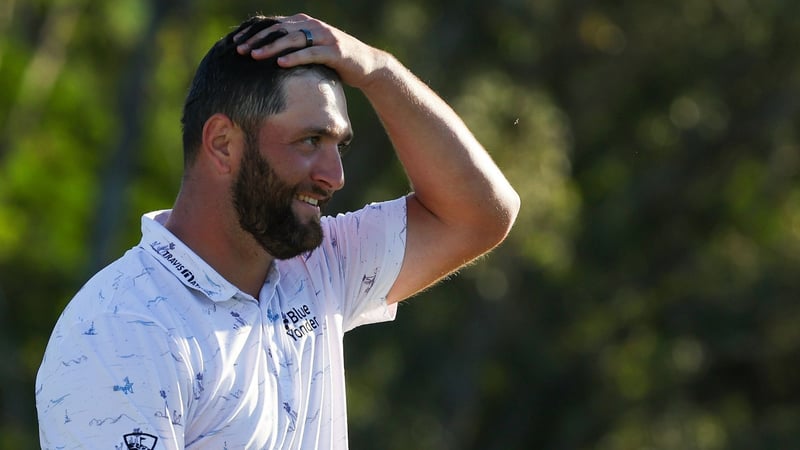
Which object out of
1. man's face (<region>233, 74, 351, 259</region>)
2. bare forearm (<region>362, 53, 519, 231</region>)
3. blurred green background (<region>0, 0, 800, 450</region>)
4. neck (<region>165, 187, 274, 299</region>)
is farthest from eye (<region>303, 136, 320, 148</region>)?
blurred green background (<region>0, 0, 800, 450</region>)

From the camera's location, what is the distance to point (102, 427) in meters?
2.86

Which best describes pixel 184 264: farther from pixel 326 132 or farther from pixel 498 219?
pixel 498 219

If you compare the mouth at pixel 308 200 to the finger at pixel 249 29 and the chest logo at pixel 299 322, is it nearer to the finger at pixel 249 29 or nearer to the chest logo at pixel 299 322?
the chest logo at pixel 299 322

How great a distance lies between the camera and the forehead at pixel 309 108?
3.29 meters

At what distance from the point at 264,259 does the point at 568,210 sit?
1340 centimetres

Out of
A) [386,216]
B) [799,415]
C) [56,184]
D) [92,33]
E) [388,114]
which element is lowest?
[799,415]

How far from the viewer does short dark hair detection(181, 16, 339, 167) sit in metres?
3.29

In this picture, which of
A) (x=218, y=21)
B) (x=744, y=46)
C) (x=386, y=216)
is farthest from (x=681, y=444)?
(x=386, y=216)

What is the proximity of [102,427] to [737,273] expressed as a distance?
17.5 metres

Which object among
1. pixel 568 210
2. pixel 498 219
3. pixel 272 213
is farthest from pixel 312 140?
pixel 568 210

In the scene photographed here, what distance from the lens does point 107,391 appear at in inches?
113

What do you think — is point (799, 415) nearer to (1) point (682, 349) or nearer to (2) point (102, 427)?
(1) point (682, 349)

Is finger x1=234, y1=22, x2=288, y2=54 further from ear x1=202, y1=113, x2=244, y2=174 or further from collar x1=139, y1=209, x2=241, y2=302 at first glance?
collar x1=139, y1=209, x2=241, y2=302

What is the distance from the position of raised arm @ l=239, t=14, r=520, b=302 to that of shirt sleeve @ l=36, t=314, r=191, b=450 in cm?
86
